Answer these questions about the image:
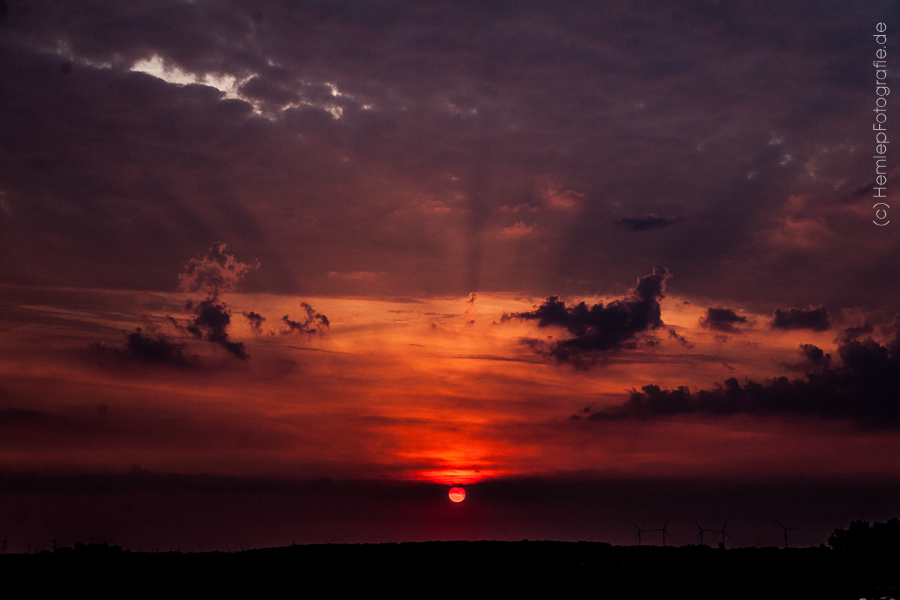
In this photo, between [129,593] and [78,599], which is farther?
[129,593]

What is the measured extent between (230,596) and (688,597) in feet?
372

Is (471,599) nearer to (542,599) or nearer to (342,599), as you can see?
(542,599)

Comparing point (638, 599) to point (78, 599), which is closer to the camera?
point (78, 599)

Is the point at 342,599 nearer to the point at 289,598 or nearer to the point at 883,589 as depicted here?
the point at 289,598

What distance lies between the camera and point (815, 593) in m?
200

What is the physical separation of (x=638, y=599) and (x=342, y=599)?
74070 mm

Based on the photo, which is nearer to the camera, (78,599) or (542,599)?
(78,599)

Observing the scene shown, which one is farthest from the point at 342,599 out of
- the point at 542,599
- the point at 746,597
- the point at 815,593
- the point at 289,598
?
the point at 815,593

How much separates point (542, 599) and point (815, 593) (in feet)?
225

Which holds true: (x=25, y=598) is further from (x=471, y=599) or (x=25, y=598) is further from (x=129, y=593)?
(x=471, y=599)

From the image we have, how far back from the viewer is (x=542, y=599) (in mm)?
199750

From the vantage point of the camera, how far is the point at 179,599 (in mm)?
192125

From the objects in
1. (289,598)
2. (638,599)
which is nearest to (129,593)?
(289,598)

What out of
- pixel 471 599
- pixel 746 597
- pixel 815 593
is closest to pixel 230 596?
pixel 471 599
